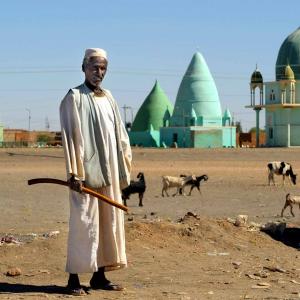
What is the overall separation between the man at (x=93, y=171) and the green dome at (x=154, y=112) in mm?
71619

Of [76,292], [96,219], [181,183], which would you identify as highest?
[96,219]

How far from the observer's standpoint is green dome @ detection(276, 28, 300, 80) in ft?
248

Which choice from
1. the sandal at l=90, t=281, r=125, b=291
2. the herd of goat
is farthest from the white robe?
the herd of goat

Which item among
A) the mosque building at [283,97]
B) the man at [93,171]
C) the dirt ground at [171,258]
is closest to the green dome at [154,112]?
the mosque building at [283,97]

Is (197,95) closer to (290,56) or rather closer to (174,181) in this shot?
(290,56)

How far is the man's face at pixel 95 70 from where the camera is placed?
25.7ft

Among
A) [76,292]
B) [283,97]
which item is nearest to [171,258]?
[76,292]

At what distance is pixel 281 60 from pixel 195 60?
8.61 m

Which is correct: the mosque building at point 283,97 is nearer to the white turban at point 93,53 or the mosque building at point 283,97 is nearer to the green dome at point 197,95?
the green dome at point 197,95

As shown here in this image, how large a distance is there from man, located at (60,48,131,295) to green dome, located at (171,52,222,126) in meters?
68.7

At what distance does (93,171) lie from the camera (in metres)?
7.83

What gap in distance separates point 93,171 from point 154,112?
74436 mm

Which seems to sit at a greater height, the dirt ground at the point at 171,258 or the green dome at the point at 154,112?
the green dome at the point at 154,112

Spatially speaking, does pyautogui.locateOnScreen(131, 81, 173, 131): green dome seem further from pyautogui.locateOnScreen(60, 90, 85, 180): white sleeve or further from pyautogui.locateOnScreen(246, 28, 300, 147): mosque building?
pyautogui.locateOnScreen(60, 90, 85, 180): white sleeve
